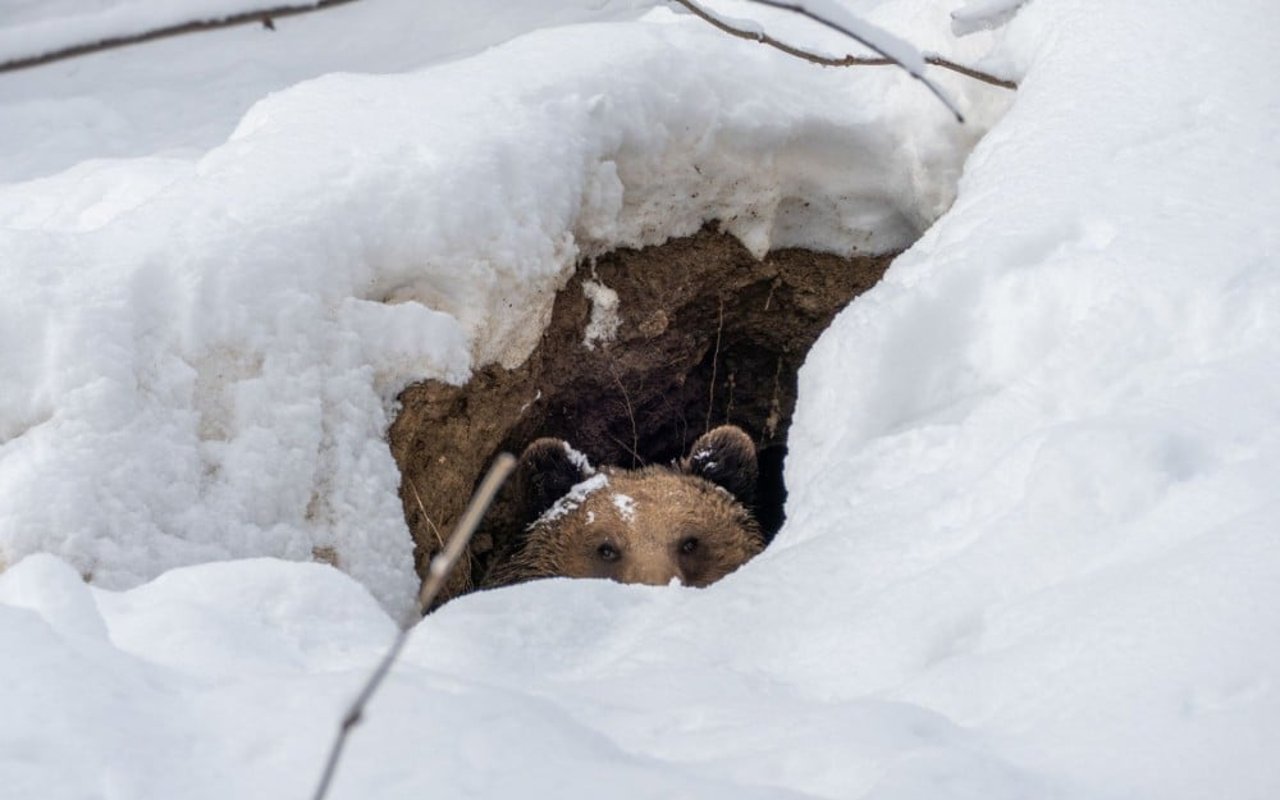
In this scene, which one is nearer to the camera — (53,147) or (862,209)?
(862,209)

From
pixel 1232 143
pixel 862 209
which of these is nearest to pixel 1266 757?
pixel 1232 143

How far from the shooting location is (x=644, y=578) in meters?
4.62

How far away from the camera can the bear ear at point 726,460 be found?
496 cm

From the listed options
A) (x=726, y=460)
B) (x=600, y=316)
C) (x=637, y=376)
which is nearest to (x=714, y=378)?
(x=726, y=460)

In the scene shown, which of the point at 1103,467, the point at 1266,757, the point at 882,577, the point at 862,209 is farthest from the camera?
the point at 862,209

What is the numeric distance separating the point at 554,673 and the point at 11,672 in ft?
2.84

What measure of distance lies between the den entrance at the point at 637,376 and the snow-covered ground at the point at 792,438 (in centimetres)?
14

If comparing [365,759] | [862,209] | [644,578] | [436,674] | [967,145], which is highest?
[365,759]

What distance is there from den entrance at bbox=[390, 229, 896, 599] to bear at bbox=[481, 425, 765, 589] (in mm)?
122

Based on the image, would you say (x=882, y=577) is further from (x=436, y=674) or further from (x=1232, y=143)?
(x=1232, y=143)

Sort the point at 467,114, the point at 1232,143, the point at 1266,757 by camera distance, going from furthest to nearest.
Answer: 1. the point at 467,114
2. the point at 1232,143
3. the point at 1266,757

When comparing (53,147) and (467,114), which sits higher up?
(467,114)

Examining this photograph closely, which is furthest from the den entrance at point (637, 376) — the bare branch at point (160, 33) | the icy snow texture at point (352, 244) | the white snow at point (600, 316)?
the bare branch at point (160, 33)

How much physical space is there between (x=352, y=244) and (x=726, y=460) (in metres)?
2.05
